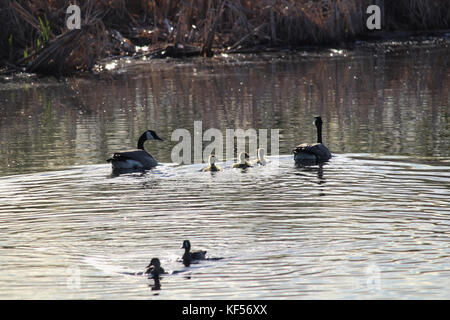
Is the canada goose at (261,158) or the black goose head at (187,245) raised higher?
the canada goose at (261,158)

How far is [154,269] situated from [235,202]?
140 inches

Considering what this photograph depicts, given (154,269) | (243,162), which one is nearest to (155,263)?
(154,269)

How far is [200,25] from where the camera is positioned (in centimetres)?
3494

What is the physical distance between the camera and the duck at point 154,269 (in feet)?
29.2

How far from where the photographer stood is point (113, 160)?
1532 cm

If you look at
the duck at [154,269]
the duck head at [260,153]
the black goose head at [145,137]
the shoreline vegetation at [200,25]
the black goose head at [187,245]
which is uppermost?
the shoreline vegetation at [200,25]

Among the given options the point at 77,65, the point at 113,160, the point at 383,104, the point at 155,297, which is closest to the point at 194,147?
the point at 113,160

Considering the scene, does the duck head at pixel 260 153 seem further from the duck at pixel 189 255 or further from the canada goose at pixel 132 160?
the duck at pixel 189 255

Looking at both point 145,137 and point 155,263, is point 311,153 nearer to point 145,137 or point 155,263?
point 145,137

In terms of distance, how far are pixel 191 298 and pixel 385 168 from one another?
268 inches

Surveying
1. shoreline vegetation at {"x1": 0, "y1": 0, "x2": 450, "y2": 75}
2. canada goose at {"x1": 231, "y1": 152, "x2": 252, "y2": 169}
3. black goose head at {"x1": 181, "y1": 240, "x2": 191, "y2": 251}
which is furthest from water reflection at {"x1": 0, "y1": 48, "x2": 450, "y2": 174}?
black goose head at {"x1": 181, "y1": 240, "x2": 191, "y2": 251}

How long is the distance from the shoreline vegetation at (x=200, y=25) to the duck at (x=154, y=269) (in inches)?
862

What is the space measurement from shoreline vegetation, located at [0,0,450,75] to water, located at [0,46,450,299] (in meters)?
6.23

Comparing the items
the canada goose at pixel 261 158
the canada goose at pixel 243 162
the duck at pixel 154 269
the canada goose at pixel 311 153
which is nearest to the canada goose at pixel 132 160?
the canada goose at pixel 243 162
